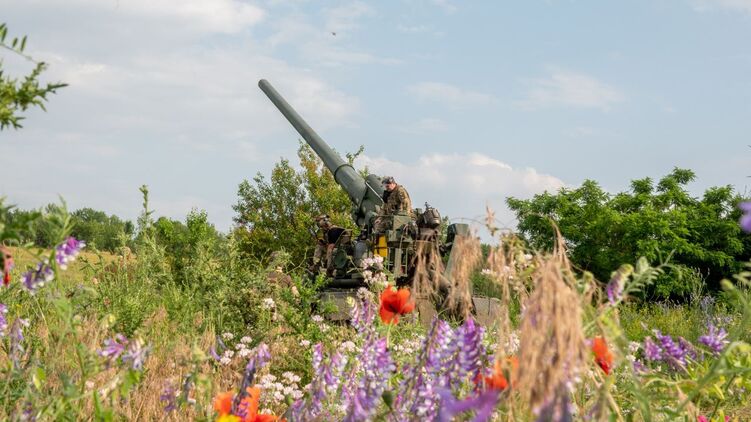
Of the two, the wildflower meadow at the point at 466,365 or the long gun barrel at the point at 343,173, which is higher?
the long gun barrel at the point at 343,173

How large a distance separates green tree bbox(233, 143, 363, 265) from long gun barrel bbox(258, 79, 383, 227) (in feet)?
15.3

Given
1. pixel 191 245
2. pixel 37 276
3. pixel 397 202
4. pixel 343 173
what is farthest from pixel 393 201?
pixel 37 276

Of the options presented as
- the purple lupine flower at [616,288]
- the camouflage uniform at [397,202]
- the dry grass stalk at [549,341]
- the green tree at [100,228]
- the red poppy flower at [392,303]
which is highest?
the camouflage uniform at [397,202]

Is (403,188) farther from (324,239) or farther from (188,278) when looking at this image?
(188,278)

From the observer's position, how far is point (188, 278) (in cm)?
776

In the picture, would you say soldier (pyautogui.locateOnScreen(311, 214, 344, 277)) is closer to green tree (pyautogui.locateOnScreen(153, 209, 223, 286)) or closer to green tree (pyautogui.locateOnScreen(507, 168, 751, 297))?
green tree (pyautogui.locateOnScreen(153, 209, 223, 286))

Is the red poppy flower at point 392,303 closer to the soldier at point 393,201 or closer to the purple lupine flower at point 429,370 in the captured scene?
the purple lupine flower at point 429,370

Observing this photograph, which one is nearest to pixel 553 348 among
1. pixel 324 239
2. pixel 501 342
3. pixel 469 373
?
pixel 501 342

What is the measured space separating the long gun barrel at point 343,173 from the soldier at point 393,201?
1.28 ft

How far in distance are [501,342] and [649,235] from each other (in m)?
29.3

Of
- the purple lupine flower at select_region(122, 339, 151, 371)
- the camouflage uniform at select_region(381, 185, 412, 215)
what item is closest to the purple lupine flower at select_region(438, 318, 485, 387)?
the purple lupine flower at select_region(122, 339, 151, 371)

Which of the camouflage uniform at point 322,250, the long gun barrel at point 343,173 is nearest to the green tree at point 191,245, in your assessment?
the camouflage uniform at point 322,250

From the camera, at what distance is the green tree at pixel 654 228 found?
1096 inches

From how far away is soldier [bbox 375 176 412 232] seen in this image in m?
11.4
